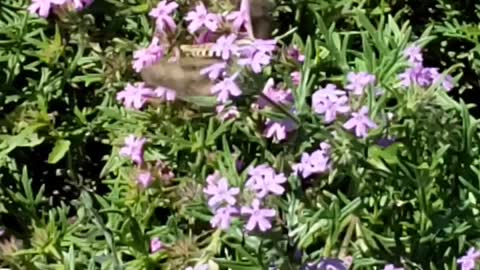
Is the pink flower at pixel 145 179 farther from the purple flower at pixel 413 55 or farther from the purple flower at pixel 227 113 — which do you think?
the purple flower at pixel 413 55

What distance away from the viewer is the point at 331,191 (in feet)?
6.09

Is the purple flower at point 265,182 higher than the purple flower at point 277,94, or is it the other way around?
the purple flower at point 277,94

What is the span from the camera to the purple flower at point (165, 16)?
83.0 inches

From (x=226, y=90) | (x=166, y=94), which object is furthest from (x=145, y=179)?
(x=226, y=90)

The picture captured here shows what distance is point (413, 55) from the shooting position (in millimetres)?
1913

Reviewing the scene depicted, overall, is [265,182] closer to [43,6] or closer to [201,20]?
[201,20]

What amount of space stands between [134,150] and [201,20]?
0.81ft

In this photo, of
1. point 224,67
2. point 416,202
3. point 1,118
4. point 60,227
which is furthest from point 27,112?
point 416,202

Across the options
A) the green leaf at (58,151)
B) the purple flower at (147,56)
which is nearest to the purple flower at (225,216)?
the purple flower at (147,56)

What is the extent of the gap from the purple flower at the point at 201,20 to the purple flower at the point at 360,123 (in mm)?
433

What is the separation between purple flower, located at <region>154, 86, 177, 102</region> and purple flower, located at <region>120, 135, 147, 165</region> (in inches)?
3.3

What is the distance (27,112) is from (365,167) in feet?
2.48

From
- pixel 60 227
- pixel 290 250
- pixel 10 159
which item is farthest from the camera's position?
pixel 10 159

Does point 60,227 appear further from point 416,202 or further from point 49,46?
point 416,202
